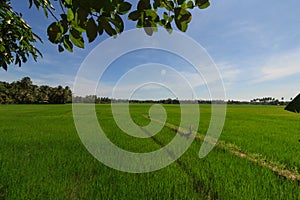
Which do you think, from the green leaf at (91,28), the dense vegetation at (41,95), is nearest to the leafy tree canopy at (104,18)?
the green leaf at (91,28)

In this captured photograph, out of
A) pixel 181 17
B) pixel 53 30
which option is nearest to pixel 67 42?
pixel 53 30

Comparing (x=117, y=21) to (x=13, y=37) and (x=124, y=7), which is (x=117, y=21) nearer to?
(x=124, y=7)

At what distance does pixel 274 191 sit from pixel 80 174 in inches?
117

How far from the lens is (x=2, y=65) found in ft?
5.73

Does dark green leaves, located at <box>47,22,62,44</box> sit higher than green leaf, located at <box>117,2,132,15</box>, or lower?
lower

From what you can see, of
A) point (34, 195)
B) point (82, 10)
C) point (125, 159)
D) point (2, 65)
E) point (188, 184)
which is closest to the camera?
point (82, 10)

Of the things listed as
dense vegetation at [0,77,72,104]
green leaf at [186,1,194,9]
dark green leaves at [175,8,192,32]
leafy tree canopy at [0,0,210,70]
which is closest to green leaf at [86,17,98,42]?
leafy tree canopy at [0,0,210,70]

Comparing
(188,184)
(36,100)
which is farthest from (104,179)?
(36,100)

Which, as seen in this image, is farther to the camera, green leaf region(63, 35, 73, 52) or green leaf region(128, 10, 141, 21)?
green leaf region(63, 35, 73, 52)

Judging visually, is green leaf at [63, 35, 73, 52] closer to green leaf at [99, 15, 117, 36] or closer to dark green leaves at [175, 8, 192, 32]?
green leaf at [99, 15, 117, 36]

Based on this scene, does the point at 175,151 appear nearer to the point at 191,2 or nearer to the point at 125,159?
the point at 125,159

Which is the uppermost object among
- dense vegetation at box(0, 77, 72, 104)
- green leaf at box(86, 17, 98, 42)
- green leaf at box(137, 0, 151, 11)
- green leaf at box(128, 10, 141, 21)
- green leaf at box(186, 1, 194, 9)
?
dense vegetation at box(0, 77, 72, 104)

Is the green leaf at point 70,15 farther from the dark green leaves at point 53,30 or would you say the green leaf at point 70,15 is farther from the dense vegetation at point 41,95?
the dense vegetation at point 41,95

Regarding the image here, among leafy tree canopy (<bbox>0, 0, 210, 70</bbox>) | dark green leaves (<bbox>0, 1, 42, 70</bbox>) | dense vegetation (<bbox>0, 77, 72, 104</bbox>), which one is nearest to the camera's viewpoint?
leafy tree canopy (<bbox>0, 0, 210, 70</bbox>)
